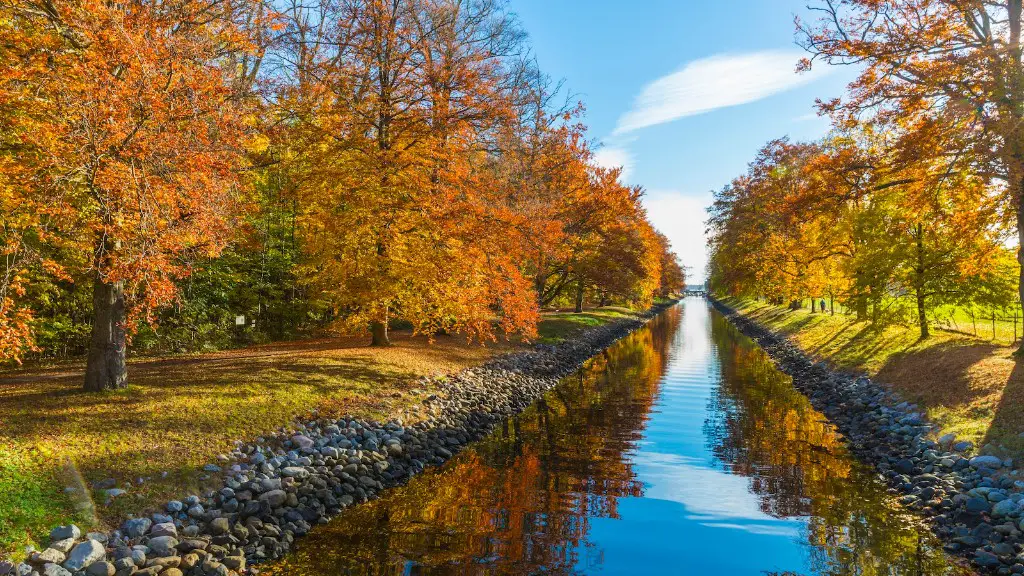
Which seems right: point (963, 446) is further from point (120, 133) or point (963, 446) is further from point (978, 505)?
point (120, 133)

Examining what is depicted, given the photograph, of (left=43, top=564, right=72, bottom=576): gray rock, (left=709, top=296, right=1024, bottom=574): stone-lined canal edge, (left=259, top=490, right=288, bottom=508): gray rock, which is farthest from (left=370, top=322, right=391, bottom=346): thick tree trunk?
(left=43, top=564, right=72, bottom=576): gray rock

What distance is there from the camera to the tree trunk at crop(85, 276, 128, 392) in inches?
468

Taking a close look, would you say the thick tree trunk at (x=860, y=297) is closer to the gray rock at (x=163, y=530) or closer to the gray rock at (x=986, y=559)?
the gray rock at (x=986, y=559)

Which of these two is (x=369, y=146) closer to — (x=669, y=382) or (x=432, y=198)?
(x=432, y=198)

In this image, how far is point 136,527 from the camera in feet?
25.0

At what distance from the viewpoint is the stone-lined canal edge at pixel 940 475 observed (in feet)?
27.0

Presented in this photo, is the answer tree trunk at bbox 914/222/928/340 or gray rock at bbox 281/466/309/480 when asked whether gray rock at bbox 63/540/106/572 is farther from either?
tree trunk at bbox 914/222/928/340

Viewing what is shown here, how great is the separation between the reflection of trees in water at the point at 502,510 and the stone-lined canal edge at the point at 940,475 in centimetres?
473

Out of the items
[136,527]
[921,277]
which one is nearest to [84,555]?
[136,527]

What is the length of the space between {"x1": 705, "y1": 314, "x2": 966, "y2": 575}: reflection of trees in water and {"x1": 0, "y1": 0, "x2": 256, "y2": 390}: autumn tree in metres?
10.7

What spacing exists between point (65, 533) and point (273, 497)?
105 inches

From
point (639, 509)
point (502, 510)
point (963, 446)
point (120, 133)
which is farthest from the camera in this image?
point (963, 446)

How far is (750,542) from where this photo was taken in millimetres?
8906

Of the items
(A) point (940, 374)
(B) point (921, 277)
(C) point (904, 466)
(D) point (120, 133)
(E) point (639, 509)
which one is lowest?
(E) point (639, 509)
